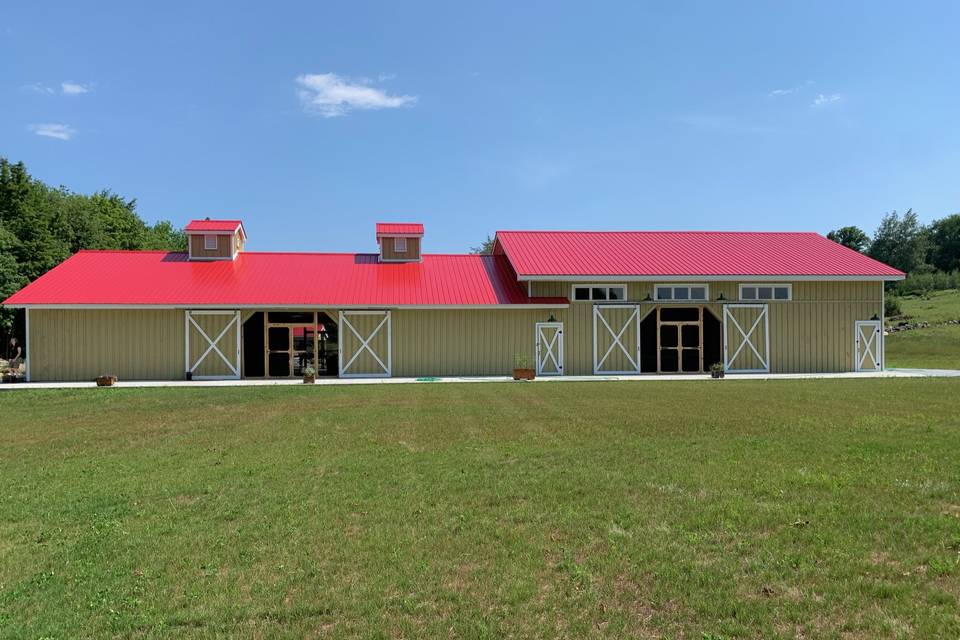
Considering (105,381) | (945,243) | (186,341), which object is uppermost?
(945,243)

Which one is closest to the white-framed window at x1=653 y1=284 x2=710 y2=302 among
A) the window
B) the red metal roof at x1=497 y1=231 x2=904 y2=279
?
the red metal roof at x1=497 y1=231 x2=904 y2=279

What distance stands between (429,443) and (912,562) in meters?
6.11

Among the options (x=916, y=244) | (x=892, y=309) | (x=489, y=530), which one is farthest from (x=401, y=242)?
(x=916, y=244)

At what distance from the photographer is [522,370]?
22094 millimetres

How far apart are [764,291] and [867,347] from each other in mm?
4667

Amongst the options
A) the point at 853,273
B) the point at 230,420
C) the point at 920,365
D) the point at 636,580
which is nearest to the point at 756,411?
the point at 636,580

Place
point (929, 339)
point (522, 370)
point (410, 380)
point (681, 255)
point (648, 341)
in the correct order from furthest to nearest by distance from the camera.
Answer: point (929, 339) < point (681, 255) < point (648, 341) < point (522, 370) < point (410, 380)

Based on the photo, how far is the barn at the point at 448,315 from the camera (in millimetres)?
22234

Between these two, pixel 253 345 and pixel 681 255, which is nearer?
pixel 253 345

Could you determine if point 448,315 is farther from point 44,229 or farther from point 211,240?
point 44,229

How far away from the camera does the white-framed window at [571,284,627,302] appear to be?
79.3ft

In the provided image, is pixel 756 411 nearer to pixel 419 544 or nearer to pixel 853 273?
pixel 419 544

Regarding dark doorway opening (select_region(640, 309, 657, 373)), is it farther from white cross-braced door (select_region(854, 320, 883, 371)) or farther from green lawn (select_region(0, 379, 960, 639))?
green lawn (select_region(0, 379, 960, 639))

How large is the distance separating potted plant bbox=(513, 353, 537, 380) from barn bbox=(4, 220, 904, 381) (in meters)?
0.14
